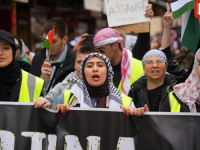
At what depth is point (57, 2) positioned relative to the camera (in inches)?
403

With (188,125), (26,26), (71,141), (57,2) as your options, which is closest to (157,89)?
(188,125)

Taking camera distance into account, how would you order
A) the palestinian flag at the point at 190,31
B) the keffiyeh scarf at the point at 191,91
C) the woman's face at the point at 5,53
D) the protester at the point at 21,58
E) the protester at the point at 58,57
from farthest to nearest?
the protester at the point at 21,58 → the protester at the point at 58,57 → the palestinian flag at the point at 190,31 → the woman's face at the point at 5,53 → the keffiyeh scarf at the point at 191,91

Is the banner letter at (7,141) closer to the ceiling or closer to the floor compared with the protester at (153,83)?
closer to the floor

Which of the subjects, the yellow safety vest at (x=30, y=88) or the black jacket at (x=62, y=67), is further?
the black jacket at (x=62, y=67)

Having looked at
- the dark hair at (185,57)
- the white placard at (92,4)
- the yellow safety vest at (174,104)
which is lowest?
the yellow safety vest at (174,104)

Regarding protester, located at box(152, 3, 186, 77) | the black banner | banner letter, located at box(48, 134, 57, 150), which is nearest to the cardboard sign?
protester, located at box(152, 3, 186, 77)

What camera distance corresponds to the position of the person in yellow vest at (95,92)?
295cm

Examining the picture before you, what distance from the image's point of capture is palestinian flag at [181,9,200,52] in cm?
375

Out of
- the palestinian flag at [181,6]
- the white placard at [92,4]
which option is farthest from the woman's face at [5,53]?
the white placard at [92,4]

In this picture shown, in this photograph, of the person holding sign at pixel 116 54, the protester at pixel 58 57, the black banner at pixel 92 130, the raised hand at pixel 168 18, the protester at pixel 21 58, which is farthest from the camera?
the protester at pixel 21 58

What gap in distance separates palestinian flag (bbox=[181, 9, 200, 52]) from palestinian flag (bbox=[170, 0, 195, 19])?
0.78 ft

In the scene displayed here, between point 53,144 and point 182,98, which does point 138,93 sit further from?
point 53,144

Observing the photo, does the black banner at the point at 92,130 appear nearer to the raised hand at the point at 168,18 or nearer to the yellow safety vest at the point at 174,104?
the yellow safety vest at the point at 174,104

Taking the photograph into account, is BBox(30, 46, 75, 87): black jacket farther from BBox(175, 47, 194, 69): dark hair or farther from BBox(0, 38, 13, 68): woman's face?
BBox(175, 47, 194, 69): dark hair
